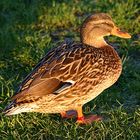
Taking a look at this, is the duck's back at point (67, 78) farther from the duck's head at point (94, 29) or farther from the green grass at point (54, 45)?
the green grass at point (54, 45)

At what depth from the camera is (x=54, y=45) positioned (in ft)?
25.7

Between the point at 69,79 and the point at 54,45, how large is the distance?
7.44 feet

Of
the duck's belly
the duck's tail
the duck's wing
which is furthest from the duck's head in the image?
the duck's tail

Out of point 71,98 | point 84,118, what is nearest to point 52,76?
point 71,98

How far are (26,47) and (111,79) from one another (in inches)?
82.8

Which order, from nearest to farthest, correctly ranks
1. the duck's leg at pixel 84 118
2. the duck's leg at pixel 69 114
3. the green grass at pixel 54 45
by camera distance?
the green grass at pixel 54 45 → the duck's leg at pixel 84 118 → the duck's leg at pixel 69 114

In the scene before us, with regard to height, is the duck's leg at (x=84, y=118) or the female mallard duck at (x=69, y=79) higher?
the female mallard duck at (x=69, y=79)

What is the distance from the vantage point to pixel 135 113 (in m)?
5.87

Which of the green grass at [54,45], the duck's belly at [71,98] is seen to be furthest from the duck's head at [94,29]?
the green grass at [54,45]

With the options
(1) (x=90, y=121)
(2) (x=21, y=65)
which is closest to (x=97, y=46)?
(1) (x=90, y=121)

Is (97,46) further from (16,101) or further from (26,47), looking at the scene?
(26,47)

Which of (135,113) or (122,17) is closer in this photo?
(135,113)

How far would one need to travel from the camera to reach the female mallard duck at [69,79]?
5.53 m

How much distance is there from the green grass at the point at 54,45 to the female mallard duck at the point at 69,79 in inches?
10.0
